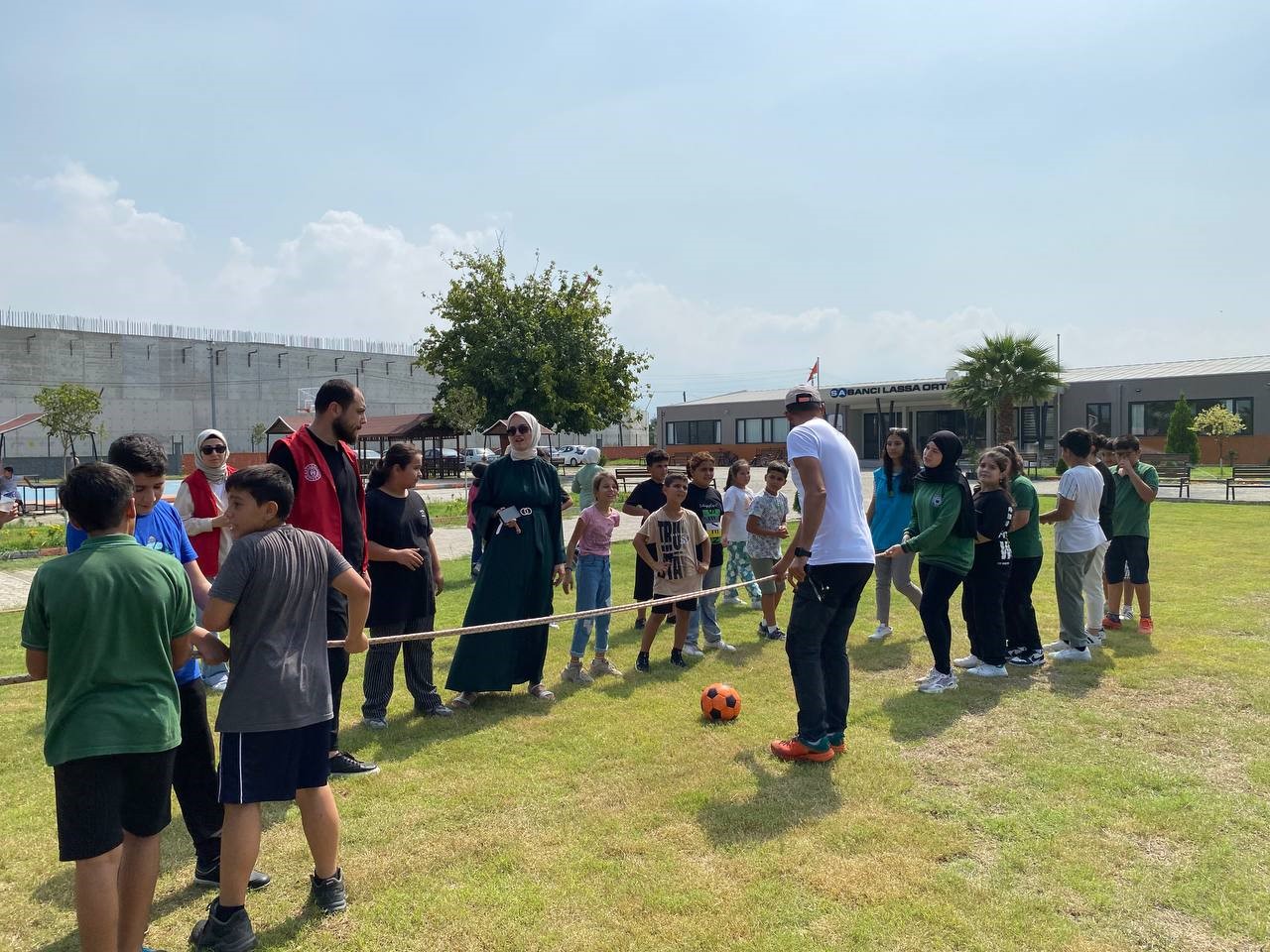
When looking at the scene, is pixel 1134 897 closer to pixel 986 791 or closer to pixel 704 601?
pixel 986 791

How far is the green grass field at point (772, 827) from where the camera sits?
10.8 ft

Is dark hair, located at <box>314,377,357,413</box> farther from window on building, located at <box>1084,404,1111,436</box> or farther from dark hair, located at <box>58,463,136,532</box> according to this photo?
window on building, located at <box>1084,404,1111,436</box>

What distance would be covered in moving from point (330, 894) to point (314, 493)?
6.18ft

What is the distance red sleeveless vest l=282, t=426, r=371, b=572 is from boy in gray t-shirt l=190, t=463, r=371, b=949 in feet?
3.77

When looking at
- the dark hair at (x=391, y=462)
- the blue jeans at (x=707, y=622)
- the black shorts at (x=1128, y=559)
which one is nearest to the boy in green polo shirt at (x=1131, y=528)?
the black shorts at (x=1128, y=559)

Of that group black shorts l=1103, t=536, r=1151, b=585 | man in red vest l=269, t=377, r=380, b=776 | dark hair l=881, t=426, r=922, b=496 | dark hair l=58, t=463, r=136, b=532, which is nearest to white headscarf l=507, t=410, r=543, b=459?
man in red vest l=269, t=377, r=380, b=776

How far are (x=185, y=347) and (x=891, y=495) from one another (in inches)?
2235

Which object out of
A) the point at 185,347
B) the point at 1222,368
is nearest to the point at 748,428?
the point at 1222,368

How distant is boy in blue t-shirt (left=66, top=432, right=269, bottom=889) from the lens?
346 cm

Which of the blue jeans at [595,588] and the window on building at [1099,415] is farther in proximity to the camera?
the window on building at [1099,415]

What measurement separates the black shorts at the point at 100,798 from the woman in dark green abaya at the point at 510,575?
3234 millimetres

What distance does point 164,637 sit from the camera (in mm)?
2816

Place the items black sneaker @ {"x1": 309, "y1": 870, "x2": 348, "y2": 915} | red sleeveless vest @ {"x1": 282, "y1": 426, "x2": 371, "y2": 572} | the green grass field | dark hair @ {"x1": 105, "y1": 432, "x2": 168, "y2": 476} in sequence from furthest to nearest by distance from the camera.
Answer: red sleeveless vest @ {"x1": 282, "y1": 426, "x2": 371, "y2": 572}
dark hair @ {"x1": 105, "y1": 432, "x2": 168, "y2": 476}
black sneaker @ {"x1": 309, "y1": 870, "x2": 348, "y2": 915}
the green grass field

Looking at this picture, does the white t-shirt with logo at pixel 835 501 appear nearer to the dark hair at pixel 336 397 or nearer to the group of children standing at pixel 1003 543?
the group of children standing at pixel 1003 543
